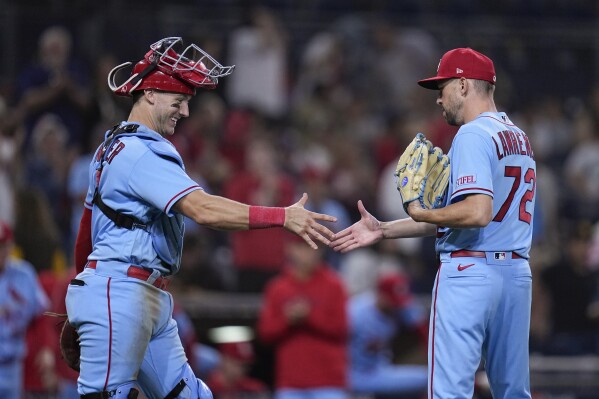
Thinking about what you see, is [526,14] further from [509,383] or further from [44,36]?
[509,383]

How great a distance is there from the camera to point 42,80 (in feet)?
39.3

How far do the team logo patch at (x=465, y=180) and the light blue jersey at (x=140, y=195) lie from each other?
51.7 inches

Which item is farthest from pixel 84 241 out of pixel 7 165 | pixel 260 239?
pixel 260 239

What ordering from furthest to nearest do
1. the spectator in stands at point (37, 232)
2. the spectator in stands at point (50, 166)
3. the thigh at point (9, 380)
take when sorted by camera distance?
the spectator in stands at point (50, 166)
the spectator in stands at point (37, 232)
the thigh at point (9, 380)

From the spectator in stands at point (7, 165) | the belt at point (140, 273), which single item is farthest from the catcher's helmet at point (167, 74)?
the spectator in stands at point (7, 165)

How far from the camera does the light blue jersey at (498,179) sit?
5.58 m

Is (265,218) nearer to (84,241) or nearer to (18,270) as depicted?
(84,241)

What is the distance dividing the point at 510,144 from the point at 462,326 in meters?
0.97

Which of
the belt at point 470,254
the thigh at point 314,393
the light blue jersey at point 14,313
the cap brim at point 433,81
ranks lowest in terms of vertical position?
the thigh at point 314,393

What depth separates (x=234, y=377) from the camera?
9.88m

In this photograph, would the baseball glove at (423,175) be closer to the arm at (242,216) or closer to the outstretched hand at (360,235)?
the outstretched hand at (360,235)

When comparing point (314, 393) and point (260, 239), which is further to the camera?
point (260, 239)

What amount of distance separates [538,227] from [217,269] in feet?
11.7

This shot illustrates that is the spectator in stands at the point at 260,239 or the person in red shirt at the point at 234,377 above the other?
the spectator in stands at the point at 260,239
